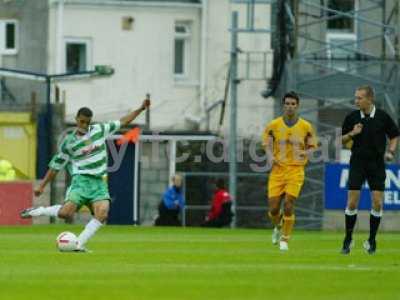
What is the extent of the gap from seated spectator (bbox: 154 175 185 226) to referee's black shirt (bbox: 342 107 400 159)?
1794 cm

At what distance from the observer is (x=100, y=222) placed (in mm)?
21406

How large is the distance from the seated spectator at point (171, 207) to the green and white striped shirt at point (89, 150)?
17511 millimetres

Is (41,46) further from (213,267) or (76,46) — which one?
(213,267)

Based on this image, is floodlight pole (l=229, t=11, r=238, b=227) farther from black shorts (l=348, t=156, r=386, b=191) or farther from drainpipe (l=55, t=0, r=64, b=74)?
black shorts (l=348, t=156, r=386, b=191)

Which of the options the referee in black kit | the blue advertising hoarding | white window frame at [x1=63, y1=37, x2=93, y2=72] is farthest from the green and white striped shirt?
white window frame at [x1=63, y1=37, x2=93, y2=72]

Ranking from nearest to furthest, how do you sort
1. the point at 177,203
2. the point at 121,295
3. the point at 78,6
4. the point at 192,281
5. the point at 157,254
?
the point at 121,295, the point at 192,281, the point at 157,254, the point at 177,203, the point at 78,6

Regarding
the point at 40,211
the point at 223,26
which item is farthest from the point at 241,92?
the point at 40,211

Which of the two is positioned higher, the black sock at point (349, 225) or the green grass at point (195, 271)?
the black sock at point (349, 225)

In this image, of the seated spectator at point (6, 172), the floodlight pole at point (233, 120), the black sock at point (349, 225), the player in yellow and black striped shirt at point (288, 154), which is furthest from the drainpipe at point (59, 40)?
the black sock at point (349, 225)

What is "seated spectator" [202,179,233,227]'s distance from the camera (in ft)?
125

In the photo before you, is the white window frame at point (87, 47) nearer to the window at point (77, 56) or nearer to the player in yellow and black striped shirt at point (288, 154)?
the window at point (77, 56)

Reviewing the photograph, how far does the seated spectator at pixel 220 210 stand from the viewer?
38062 mm

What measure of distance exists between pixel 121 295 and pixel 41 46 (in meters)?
37.0

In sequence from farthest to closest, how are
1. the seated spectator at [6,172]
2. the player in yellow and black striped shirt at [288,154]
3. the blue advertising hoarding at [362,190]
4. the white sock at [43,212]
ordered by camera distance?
the seated spectator at [6,172], the blue advertising hoarding at [362,190], the player in yellow and black striped shirt at [288,154], the white sock at [43,212]
